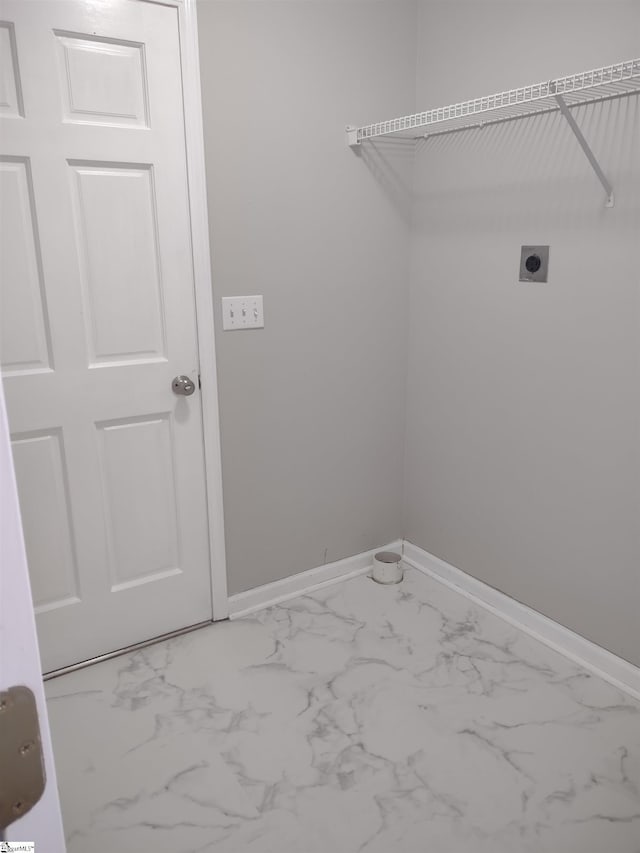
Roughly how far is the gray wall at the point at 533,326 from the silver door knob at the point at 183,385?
1001mm

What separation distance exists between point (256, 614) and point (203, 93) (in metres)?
1.85

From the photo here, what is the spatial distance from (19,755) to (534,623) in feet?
7.08

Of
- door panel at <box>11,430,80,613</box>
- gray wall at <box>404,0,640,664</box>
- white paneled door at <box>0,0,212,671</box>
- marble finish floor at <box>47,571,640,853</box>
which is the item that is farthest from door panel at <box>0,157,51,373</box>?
gray wall at <box>404,0,640,664</box>

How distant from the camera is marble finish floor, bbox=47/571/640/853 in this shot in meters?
1.59

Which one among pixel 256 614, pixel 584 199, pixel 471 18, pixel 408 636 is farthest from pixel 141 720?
pixel 471 18

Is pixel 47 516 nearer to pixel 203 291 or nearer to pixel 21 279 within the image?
pixel 21 279

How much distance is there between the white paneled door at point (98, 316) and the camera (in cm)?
177

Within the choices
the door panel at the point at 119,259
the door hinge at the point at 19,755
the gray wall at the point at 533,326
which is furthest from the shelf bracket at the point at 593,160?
the door hinge at the point at 19,755

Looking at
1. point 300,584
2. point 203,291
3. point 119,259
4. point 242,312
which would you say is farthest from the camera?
point 300,584

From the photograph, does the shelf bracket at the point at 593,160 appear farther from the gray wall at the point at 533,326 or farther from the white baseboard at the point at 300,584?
the white baseboard at the point at 300,584

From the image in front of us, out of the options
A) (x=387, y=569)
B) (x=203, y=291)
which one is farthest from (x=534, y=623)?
(x=203, y=291)

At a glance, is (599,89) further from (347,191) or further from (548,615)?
(548,615)

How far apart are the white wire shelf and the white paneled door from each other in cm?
74

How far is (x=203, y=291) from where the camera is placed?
83.0 inches
